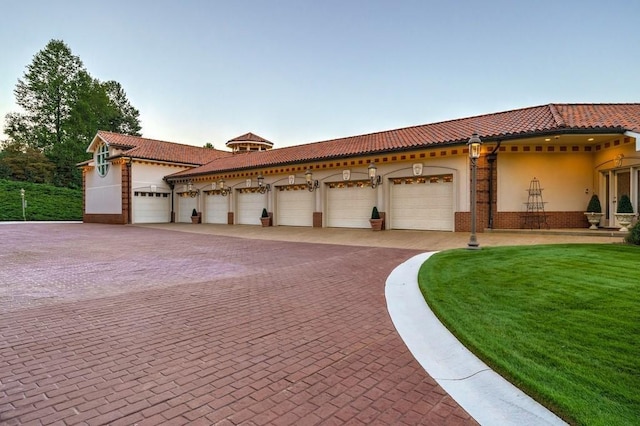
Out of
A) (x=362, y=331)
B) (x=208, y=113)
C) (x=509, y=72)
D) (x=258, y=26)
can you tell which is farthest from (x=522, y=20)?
(x=208, y=113)

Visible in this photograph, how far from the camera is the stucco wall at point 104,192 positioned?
1045 inches

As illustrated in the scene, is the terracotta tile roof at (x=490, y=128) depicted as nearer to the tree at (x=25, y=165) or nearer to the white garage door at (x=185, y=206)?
the white garage door at (x=185, y=206)

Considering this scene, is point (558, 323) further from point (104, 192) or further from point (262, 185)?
point (104, 192)

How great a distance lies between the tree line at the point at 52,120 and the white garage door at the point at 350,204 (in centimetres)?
4013

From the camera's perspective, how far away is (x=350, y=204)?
1827 centimetres

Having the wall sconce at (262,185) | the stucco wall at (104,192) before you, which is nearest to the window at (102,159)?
the stucco wall at (104,192)

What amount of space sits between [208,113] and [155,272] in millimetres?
22405

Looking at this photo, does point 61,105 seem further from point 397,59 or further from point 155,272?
point 155,272

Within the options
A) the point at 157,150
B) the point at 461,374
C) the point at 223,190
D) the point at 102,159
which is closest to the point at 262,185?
the point at 223,190

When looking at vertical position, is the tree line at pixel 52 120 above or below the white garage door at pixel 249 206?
above

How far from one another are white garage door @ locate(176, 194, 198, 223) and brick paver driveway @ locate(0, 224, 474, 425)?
19952mm

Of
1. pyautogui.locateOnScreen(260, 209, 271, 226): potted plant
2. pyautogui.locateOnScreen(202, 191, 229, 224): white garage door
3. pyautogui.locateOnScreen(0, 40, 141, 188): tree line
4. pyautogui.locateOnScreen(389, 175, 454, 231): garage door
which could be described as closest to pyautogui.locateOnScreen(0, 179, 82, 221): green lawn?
pyautogui.locateOnScreen(0, 40, 141, 188): tree line

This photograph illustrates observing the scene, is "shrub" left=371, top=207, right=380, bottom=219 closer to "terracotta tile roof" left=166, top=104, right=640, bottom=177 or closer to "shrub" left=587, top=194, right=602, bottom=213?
"terracotta tile roof" left=166, top=104, right=640, bottom=177

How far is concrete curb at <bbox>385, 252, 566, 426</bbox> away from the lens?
234 centimetres
